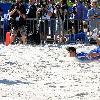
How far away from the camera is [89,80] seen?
9.20m

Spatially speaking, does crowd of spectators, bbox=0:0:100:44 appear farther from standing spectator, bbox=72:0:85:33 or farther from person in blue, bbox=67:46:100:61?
person in blue, bbox=67:46:100:61

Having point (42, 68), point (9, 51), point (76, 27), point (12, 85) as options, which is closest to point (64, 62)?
point (42, 68)

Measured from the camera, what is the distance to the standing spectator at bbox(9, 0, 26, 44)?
15.2 m

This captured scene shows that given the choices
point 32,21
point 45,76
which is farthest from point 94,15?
point 45,76

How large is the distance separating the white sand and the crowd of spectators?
1.38 meters

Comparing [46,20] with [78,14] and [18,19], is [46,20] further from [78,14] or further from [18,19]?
[78,14]

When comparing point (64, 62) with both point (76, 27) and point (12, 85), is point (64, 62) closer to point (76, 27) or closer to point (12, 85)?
point (12, 85)

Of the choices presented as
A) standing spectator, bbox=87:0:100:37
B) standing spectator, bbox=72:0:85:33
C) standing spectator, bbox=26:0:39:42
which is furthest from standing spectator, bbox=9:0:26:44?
standing spectator, bbox=87:0:100:37

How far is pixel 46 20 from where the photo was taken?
15984 millimetres

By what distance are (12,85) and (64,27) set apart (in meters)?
7.78

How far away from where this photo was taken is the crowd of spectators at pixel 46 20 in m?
15.5

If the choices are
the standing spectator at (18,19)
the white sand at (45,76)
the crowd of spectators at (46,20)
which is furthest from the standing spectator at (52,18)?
the white sand at (45,76)

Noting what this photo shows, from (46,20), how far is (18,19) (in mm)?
1094

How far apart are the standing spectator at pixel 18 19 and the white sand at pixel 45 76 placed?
1251 mm
